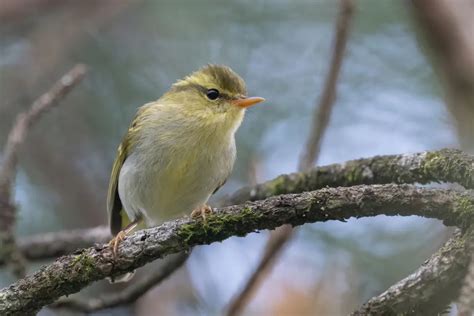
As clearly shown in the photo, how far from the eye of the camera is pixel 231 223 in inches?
86.0

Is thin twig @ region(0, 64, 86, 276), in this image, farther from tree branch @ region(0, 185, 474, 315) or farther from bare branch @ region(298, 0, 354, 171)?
tree branch @ region(0, 185, 474, 315)

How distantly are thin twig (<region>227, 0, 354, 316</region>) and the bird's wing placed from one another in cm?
103

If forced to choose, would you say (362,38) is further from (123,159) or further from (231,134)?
(123,159)

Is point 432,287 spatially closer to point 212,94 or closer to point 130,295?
point 130,295

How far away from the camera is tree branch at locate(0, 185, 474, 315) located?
79.5 inches

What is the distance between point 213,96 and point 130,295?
127 cm

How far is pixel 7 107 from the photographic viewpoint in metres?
5.46

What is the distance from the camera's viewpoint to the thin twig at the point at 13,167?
3629mm

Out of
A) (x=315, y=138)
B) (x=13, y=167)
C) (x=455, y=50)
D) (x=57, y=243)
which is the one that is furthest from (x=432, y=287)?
(x=57, y=243)

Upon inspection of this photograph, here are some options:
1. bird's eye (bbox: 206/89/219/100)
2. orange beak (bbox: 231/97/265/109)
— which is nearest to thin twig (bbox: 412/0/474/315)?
orange beak (bbox: 231/97/265/109)

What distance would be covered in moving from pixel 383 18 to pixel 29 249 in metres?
2.95

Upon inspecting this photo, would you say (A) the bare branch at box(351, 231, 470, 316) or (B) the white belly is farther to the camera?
(B) the white belly

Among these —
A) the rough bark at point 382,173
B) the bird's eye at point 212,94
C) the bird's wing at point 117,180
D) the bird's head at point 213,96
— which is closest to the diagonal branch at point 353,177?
the rough bark at point 382,173

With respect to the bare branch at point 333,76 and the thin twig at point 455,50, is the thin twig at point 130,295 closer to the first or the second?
the bare branch at point 333,76
